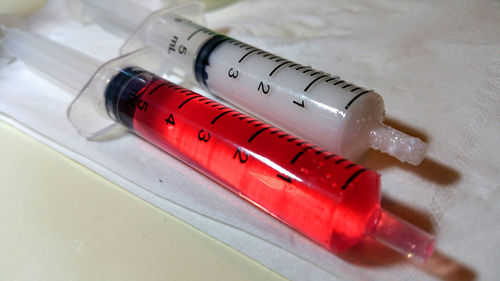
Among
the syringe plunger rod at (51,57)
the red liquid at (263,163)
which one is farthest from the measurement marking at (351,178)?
the syringe plunger rod at (51,57)

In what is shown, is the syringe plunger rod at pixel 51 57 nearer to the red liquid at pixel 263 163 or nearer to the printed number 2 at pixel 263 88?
the red liquid at pixel 263 163

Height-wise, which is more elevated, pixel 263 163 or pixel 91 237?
pixel 263 163

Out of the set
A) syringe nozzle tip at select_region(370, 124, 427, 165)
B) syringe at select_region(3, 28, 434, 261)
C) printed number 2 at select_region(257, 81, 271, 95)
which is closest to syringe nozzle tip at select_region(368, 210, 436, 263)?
syringe at select_region(3, 28, 434, 261)

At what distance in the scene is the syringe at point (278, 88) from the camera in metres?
0.64

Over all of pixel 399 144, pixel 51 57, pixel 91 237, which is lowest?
pixel 91 237

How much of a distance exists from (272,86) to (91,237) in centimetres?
38

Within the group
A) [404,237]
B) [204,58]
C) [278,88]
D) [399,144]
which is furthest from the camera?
[204,58]

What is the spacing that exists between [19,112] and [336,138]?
0.65 metres

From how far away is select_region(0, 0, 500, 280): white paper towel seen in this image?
0.57 meters

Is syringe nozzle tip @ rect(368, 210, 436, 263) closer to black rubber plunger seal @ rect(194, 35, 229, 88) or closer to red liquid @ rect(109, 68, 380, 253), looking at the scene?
red liquid @ rect(109, 68, 380, 253)

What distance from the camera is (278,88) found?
2.41 ft

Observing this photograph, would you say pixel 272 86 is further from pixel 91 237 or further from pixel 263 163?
pixel 91 237

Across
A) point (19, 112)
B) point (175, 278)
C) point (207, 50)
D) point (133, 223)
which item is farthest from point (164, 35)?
point (175, 278)

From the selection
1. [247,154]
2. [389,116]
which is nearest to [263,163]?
[247,154]
